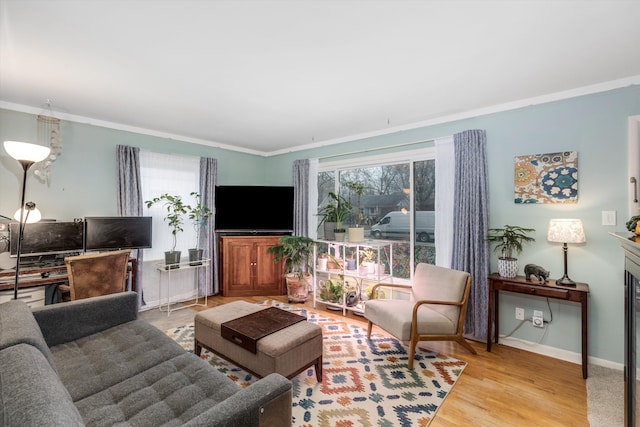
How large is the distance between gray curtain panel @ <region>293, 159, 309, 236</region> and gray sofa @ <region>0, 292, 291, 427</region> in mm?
2707

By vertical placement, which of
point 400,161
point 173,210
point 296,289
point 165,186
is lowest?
point 296,289

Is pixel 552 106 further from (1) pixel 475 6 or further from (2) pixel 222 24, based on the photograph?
(2) pixel 222 24

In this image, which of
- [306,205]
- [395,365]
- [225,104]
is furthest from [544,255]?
[225,104]

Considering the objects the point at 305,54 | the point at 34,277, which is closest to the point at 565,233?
the point at 305,54

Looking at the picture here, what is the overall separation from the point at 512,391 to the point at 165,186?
4.55m

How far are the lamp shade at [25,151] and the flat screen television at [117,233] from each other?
1.39 m

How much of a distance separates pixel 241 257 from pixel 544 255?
3893 mm

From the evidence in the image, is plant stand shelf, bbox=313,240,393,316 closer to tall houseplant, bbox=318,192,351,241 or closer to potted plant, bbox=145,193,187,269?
tall houseplant, bbox=318,192,351,241

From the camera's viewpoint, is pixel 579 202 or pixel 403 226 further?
pixel 403 226

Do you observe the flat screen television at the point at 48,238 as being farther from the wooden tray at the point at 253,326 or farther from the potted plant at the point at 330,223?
the potted plant at the point at 330,223

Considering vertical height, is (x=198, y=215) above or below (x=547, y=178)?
below

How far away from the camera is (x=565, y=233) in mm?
2449

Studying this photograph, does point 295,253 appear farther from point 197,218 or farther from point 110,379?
point 110,379

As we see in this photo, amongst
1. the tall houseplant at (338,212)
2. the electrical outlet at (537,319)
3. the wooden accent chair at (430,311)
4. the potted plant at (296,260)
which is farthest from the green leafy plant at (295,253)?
the electrical outlet at (537,319)
